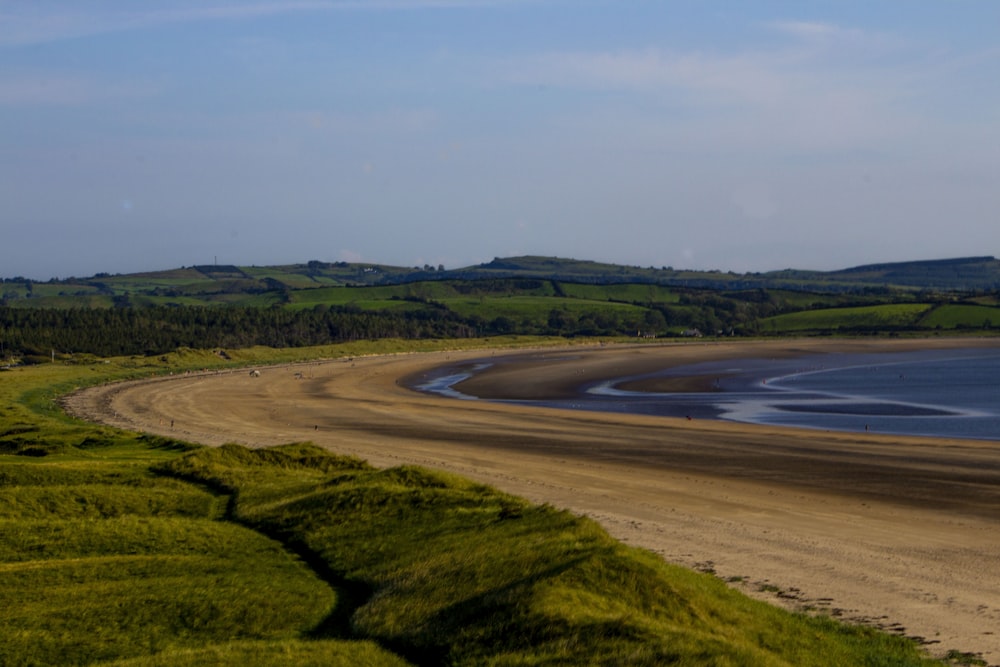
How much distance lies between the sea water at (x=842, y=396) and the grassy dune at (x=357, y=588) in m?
48.8

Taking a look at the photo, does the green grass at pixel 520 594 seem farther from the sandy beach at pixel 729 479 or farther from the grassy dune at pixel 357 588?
the sandy beach at pixel 729 479

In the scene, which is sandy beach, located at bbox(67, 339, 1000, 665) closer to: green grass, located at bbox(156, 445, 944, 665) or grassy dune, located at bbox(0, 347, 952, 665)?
green grass, located at bbox(156, 445, 944, 665)

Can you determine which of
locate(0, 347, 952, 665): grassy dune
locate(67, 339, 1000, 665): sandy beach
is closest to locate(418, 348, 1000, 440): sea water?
locate(67, 339, 1000, 665): sandy beach

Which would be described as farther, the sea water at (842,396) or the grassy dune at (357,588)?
the sea water at (842,396)

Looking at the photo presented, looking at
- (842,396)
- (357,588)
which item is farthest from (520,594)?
(842,396)

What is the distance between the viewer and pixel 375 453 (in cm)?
5956

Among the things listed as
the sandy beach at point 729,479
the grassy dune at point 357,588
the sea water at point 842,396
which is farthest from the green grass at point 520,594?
the sea water at point 842,396

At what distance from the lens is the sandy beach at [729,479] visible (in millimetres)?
26891

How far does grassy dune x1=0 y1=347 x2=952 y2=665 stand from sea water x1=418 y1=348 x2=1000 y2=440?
160ft

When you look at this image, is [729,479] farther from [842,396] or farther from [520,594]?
[842,396]

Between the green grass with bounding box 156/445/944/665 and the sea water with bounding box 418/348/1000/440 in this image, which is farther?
the sea water with bounding box 418/348/1000/440

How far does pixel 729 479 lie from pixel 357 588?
30218 millimetres

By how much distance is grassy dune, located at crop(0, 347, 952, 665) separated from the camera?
16.4 meters

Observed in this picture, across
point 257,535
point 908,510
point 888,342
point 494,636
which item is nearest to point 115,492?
point 257,535
